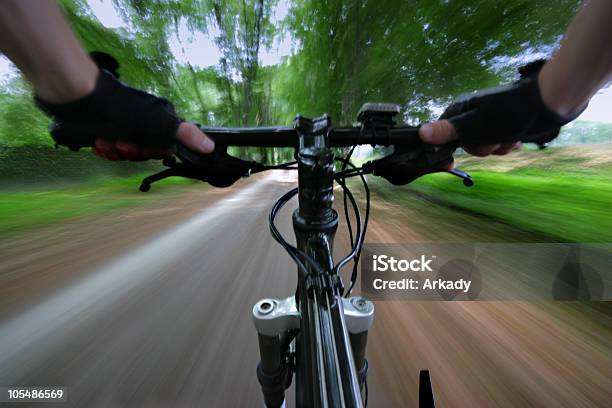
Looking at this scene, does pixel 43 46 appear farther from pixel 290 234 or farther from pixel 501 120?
pixel 290 234

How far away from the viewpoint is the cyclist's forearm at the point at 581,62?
0.47 meters

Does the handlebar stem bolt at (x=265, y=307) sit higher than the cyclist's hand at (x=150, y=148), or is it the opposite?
the cyclist's hand at (x=150, y=148)

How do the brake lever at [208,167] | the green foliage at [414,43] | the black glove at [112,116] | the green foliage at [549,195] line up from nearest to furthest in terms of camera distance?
the black glove at [112,116], the brake lever at [208,167], the green foliage at [549,195], the green foliage at [414,43]

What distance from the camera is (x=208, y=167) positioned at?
78 cm

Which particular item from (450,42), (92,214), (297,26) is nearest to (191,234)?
(92,214)

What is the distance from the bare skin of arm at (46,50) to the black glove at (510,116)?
82cm

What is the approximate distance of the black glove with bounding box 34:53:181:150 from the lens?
505 mm

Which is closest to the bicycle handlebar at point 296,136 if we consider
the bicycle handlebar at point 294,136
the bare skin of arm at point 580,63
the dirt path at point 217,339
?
the bicycle handlebar at point 294,136

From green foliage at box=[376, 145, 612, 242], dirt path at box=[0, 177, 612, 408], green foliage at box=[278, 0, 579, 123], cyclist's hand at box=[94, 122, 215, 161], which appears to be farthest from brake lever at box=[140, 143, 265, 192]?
green foliage at box=[278, 0, 579, 123]

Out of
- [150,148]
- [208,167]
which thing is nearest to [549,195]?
[208,167]

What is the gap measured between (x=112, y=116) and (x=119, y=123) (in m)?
0.02

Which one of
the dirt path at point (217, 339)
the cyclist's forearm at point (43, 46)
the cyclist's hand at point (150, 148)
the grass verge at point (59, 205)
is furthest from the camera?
the grass verge at point (59, 205)

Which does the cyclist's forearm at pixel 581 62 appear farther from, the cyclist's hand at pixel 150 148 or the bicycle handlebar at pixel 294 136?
the cyclist's hand at pixel 150 148

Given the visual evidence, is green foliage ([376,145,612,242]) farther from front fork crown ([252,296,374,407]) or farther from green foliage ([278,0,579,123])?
front fork crown ([252,296,374,407])
